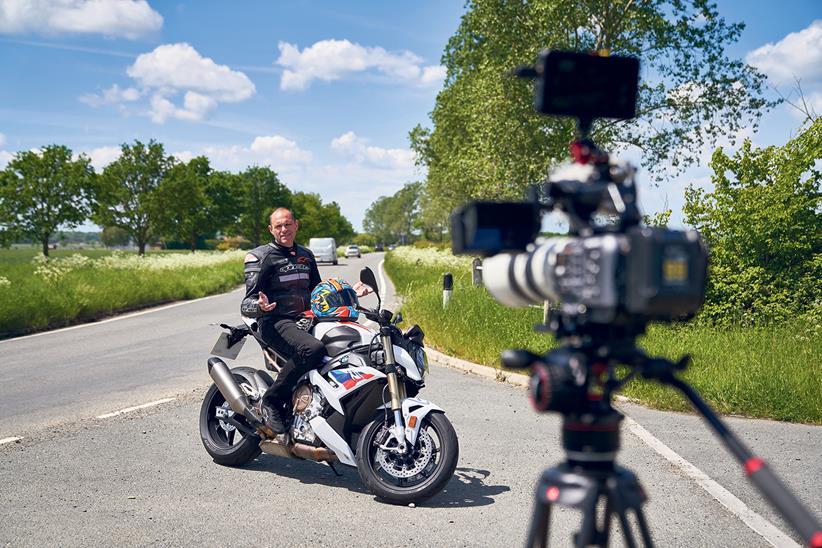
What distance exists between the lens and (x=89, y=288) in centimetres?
2008

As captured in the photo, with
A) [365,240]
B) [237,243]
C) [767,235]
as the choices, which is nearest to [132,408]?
[767,235]

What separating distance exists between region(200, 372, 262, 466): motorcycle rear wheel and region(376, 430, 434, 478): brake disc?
124cm

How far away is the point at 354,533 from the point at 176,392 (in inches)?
195

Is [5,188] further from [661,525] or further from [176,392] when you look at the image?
[661,525]

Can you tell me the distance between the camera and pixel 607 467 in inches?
77.1

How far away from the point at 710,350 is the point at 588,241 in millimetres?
8576

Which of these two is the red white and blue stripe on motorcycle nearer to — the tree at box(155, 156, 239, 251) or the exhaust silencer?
the exhaust silencer

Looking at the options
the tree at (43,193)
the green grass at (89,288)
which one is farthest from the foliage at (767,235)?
the tree at (43,193)

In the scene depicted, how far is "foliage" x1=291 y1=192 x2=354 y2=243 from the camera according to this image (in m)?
107

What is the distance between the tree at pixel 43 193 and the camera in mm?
61956

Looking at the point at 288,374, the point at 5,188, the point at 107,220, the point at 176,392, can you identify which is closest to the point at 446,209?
the point at 107,220

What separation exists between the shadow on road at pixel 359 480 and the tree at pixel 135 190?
5746 cm

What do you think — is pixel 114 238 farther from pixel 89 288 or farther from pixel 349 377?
pixel 349 377

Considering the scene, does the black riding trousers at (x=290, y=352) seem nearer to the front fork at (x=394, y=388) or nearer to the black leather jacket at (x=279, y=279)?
the black leather jacket at (x=279, y=279)
